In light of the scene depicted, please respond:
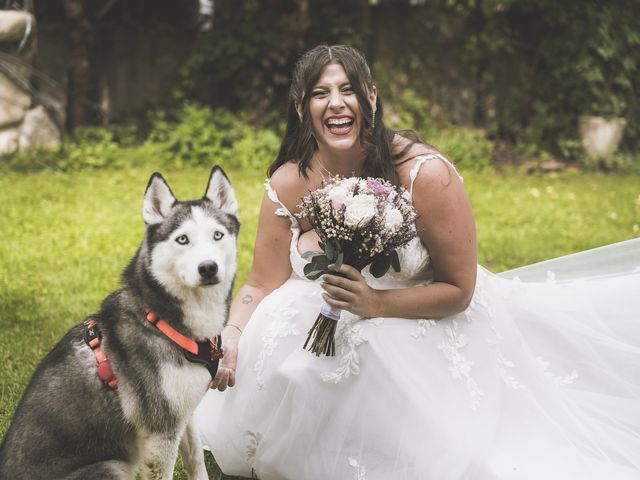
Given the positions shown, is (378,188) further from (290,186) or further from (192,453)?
(192,453)

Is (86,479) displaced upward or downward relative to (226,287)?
downward

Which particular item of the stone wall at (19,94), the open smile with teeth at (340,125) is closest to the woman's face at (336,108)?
the open smile with teeth at (340,125)

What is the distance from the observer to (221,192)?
2475mm

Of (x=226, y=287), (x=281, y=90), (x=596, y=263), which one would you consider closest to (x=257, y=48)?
(x=281, y=90)

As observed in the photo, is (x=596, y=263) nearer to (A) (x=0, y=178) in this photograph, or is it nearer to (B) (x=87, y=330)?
(B) (x=87, y=330)

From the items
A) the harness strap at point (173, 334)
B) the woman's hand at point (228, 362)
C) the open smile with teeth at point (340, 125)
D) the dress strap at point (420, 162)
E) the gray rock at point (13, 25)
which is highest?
the gray rock at point (13, 25)

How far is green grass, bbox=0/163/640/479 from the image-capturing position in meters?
4.28

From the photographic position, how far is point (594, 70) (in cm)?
977

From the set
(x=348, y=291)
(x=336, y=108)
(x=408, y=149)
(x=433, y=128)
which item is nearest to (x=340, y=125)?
(x=336, y=108)

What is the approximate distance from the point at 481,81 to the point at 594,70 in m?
1.73

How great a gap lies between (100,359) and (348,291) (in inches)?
35.1

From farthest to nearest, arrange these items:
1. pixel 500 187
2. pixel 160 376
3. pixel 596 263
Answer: pixel 500 187, pixel 596 263, pixel 160 376

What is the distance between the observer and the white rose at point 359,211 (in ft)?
7.18

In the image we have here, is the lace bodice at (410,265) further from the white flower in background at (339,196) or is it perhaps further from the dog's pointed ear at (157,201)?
the dog's pointed ear at (157,201)
